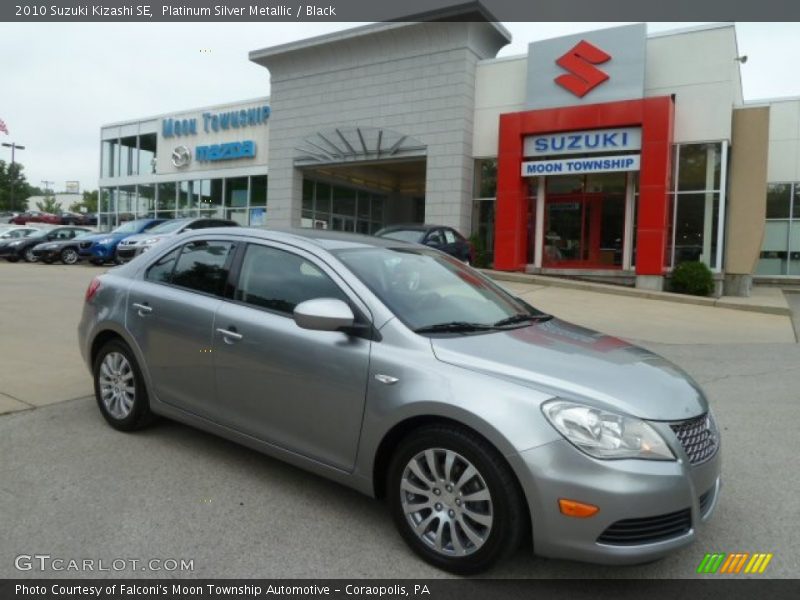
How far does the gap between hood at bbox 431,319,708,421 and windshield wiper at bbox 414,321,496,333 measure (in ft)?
0.31

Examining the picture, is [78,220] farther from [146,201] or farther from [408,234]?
[408,234]

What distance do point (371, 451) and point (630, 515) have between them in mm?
1232

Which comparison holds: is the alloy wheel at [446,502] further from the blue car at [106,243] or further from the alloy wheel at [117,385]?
the blue car at [106,243]

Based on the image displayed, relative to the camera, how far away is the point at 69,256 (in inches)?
856

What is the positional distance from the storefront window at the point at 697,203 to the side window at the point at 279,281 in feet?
54.4

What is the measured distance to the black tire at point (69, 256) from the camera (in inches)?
853

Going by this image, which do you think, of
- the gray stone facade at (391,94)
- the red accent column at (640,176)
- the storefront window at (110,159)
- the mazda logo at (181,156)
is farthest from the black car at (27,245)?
the red accent column at (640,176)

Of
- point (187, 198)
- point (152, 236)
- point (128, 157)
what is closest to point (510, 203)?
point (152, 236)

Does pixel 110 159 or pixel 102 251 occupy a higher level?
pixel 110 159

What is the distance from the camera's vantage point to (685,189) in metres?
18.1

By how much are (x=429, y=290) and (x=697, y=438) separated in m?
1.65

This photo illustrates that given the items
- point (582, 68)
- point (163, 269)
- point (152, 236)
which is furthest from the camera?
point (582, 68)

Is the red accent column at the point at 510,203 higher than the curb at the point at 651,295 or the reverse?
higher

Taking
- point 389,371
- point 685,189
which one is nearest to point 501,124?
point 685,189
